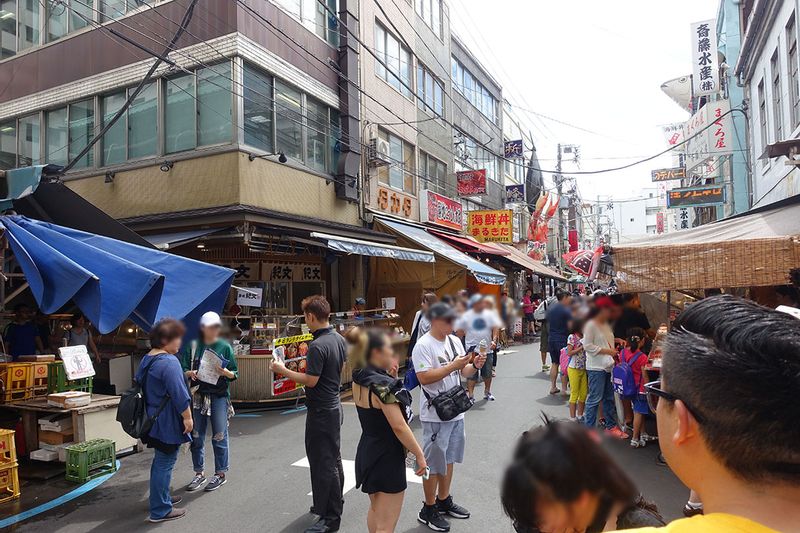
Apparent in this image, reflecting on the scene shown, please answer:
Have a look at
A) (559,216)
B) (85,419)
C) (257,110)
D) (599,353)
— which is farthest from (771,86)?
(85,419)

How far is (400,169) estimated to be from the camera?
1317 cm

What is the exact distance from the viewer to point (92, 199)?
10.9 metres

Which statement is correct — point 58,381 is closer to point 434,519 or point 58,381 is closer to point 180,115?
point 434,519

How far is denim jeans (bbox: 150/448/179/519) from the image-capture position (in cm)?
430

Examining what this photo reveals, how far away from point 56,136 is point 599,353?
1401 cm

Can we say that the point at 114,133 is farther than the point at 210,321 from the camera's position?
Yes

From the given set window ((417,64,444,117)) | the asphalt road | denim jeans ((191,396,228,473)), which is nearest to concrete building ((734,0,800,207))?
window ((417,64,444,117))

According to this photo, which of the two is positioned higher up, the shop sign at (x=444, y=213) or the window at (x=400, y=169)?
the window at (x=400, y=169)

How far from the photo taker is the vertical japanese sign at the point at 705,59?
15.9 meters

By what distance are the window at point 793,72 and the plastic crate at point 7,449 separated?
13526mm

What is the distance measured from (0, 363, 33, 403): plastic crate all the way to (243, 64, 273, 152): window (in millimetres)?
5162

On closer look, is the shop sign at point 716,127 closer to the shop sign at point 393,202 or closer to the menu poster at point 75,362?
the shop sign at point 393,202

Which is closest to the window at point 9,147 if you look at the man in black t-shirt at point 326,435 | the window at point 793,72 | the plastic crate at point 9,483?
the plastic crate at point 9,483

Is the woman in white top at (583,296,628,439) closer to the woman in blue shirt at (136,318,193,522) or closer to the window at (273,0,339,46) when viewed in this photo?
the woman in blue shirt at (136,318,193,522)
